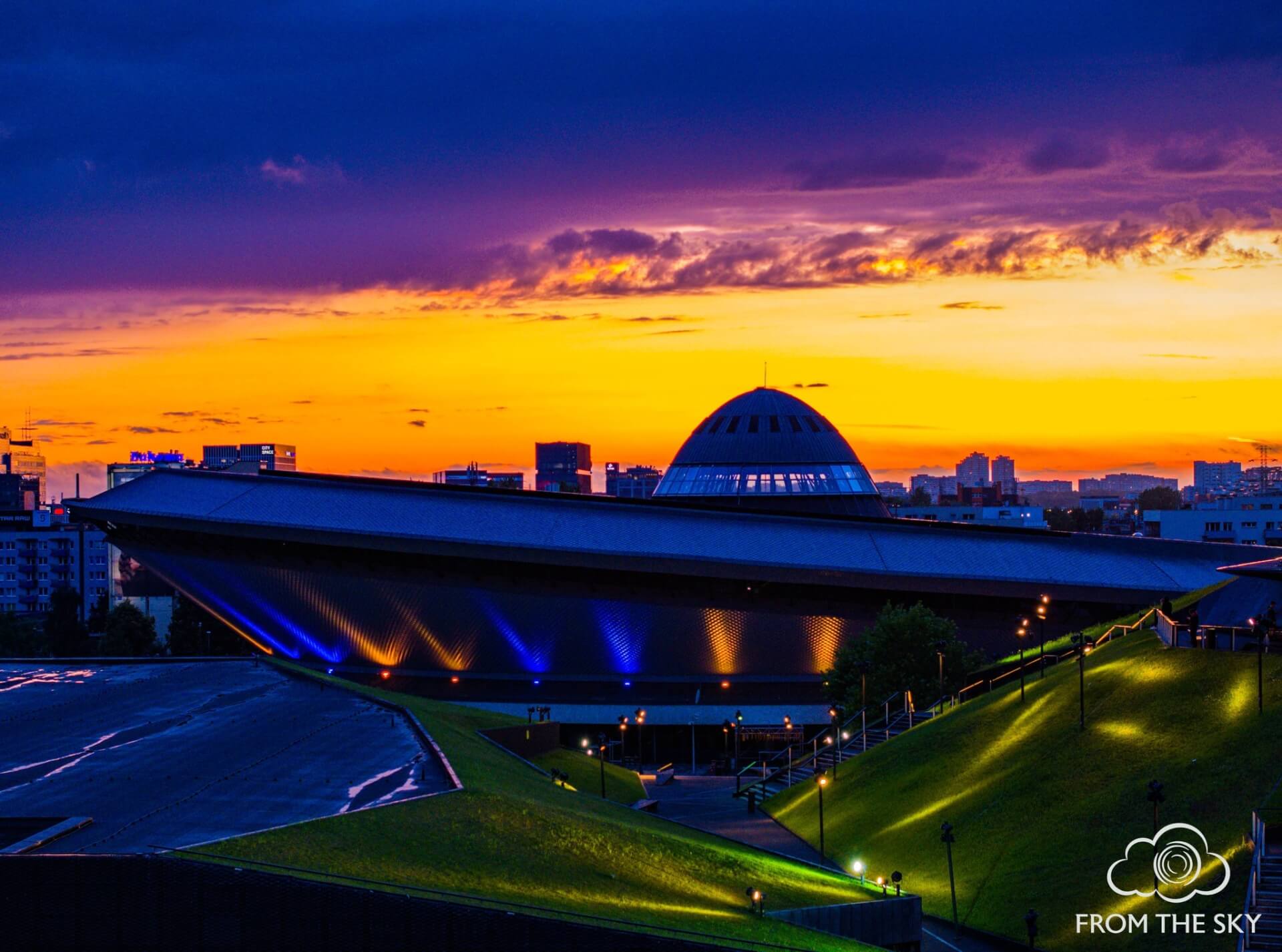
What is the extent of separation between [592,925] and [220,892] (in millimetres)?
6485

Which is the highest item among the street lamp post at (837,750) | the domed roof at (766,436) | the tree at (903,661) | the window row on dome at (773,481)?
the domed roof at (766,436)

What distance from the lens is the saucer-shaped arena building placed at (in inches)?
3337

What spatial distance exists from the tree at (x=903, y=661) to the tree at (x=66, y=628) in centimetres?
7227

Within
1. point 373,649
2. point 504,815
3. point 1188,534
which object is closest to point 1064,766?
point 504,815

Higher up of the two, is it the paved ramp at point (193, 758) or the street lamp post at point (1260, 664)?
the street lamp post at point (1260, 664)

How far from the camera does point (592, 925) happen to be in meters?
28.2

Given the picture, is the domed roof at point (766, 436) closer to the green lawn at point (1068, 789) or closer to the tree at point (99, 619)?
the green lawn at point (1068, 789)

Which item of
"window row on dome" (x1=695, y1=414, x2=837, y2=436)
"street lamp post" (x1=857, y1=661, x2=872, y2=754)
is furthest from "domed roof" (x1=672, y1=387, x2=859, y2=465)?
"street lamp post" (x1=857, y1=661, x2=872, y2=754)

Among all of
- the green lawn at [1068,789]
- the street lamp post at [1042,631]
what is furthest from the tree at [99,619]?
the green lawn at [1068,789]

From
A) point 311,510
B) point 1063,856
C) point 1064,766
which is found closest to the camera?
point 1063,856

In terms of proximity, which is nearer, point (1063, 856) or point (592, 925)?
point (592, 925)

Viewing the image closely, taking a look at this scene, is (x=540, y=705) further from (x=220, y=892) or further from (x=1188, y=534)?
(x=1188, y=534)

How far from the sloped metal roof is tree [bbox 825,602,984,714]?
7.61m

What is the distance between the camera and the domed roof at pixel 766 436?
112 meters
